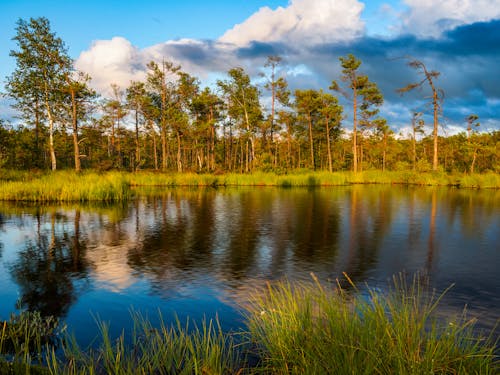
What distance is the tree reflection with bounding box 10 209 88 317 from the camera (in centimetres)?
764

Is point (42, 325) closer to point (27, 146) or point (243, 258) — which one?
point (243, 258)

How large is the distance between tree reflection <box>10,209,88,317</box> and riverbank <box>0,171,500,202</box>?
35.6 feet

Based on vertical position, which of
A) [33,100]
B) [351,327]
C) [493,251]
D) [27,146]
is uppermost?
[33,100]

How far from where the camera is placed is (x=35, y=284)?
8758 mm

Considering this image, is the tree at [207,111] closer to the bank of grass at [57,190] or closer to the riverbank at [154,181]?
the riverbank at [154,181]

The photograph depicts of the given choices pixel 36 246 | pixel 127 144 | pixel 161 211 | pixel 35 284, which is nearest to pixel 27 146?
pixel 127 144

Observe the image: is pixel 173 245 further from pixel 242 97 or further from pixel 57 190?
pixel 242 97

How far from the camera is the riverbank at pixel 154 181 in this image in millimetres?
25234

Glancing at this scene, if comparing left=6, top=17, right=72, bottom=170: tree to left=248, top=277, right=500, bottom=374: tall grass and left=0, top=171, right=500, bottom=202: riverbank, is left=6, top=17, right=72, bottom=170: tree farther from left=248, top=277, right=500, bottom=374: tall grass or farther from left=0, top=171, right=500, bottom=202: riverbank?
left=248, top=277, right=500, bottom=374: tall grass

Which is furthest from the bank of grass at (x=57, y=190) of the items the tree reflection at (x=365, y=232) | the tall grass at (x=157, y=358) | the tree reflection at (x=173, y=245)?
the tall grass at (x=157, y=358)

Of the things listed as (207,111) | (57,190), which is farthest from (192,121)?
(57,190)

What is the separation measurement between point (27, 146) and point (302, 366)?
190ft

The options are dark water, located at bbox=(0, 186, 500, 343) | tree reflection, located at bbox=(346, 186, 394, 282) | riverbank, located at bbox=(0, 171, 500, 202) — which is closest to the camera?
dark water, located at bbox=(0, 186, 500, 343)

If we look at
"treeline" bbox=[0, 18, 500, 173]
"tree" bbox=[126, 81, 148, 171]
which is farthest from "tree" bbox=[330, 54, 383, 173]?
"tree" bbox=[126, 81, 148, 171]
